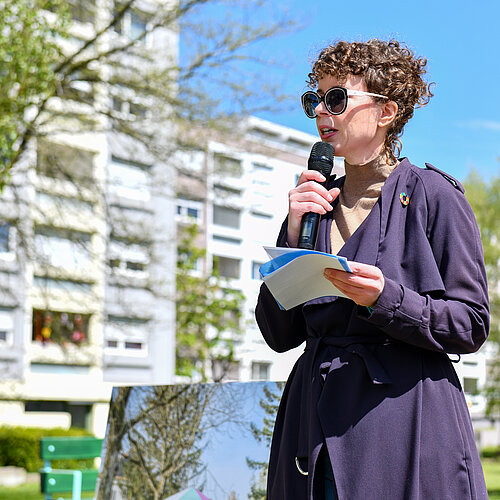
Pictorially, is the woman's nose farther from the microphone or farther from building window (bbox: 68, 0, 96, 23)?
building window (bbox: 68, 0, 96, 23)

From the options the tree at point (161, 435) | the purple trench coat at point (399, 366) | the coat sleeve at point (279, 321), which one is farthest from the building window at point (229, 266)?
the purple trench coat at point (399, 366)

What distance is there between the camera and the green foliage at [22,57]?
8492mm

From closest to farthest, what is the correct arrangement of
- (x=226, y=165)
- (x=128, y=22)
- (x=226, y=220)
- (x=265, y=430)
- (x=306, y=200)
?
(x=306, y=200) → (x=265, y=430) → (x=226, y=165) → (x=128, y=22) → (x=226, y=220)

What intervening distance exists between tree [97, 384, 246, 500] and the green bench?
5.06 m

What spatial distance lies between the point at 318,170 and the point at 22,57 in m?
7.09

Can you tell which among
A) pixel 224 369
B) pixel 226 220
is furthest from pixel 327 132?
pixel 226 220

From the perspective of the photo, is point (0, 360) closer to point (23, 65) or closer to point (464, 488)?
point (23, 65)

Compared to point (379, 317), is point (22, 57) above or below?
above

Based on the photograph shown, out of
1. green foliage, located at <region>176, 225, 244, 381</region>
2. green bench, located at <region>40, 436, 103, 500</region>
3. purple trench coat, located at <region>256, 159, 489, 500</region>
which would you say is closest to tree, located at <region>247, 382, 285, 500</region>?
purple trench coat, located at <region>256, 159, 489, 500</region>

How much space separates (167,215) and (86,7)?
25523 millimetres

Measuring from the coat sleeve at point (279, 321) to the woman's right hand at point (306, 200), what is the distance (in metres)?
0.08

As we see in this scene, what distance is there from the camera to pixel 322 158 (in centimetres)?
206

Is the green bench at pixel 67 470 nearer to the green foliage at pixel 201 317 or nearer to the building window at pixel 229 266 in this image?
the green foliage at pixel 201 317

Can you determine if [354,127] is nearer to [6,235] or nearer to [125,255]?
[125,255]
